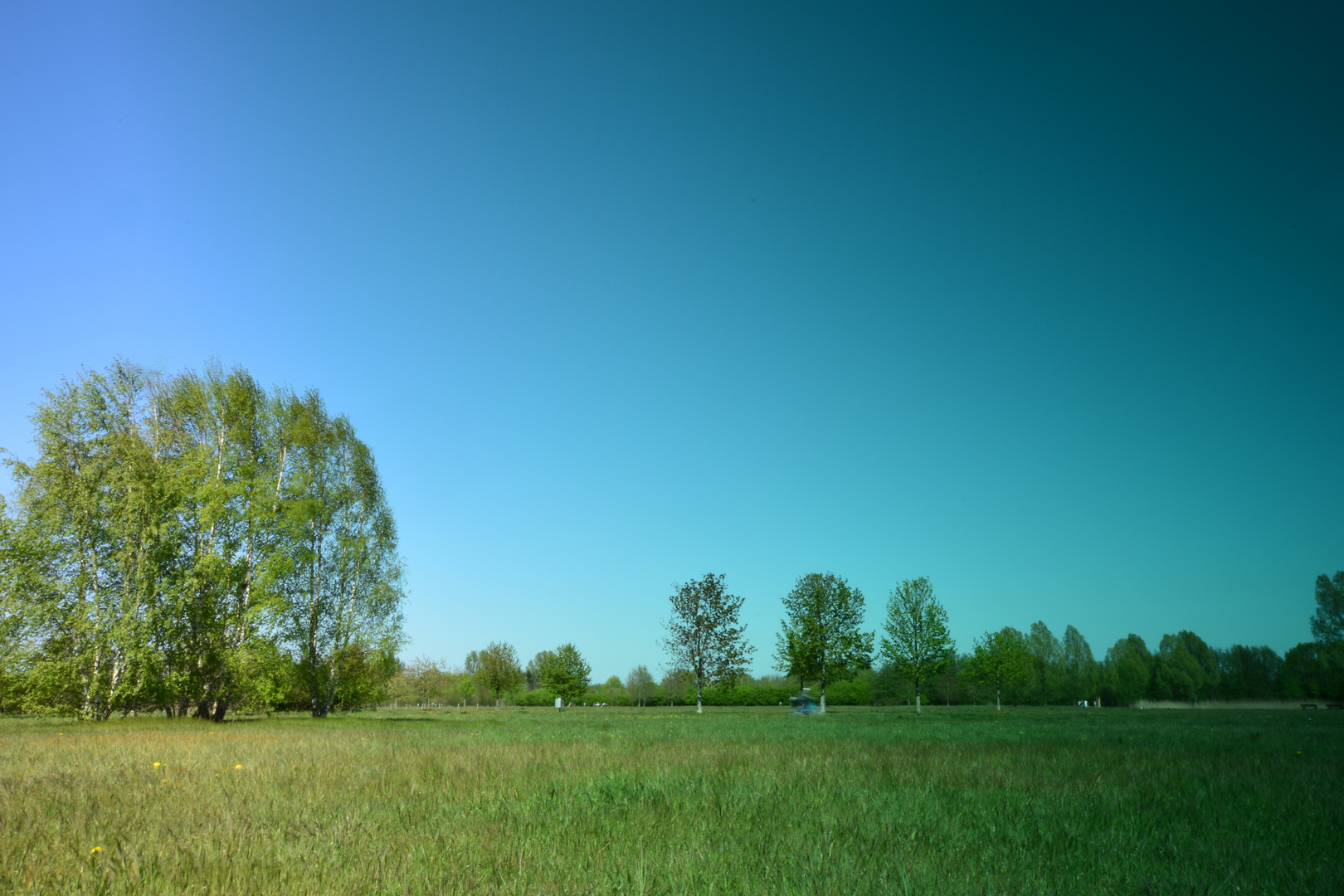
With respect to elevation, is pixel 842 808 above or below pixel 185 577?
below

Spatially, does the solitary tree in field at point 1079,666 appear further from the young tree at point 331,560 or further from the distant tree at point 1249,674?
the young tree at point 331,560

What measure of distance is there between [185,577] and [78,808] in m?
23.7

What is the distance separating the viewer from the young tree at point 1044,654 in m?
94.1

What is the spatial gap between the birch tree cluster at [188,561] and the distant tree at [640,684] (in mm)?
74295

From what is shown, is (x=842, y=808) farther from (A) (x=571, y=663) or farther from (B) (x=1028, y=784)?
(A) (x=571, y=663)

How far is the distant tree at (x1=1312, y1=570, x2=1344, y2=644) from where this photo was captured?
237ft

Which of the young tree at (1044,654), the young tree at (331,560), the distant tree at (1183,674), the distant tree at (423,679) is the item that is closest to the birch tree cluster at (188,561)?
the young tree at (331,560)

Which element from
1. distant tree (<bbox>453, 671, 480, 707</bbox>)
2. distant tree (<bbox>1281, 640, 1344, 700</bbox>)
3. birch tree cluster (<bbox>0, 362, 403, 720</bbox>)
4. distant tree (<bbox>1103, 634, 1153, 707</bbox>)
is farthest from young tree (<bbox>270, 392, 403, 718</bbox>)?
distant tree (<bbox>1103, 634, 1153, 707</bbox>)

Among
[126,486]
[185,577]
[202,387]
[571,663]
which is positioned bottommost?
[571,663]

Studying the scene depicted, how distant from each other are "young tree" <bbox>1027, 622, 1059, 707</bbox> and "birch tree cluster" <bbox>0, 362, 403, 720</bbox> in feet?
297

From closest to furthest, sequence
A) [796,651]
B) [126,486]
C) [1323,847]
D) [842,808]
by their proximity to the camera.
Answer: [1323,847] < [842,808] < [126,486] < [796,651]

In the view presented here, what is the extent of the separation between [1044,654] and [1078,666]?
23.9ft

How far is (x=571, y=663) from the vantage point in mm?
85312

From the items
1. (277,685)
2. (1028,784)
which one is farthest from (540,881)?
(277,685)
